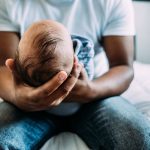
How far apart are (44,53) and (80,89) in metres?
0.17

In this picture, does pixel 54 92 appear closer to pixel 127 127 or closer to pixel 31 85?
pixel 31 85

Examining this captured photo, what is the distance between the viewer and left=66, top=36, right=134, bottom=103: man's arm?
36.0 inches

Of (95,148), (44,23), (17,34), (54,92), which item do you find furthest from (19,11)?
(95,148)

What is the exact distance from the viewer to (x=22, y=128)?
0.89m

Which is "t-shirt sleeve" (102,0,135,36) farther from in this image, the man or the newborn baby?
the newborn baby

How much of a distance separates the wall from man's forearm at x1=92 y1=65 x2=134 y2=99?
2.28 ft

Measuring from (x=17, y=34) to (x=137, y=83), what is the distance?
0.53m

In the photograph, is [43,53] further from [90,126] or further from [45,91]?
[90,126]

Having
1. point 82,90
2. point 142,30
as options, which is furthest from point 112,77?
point 142,30

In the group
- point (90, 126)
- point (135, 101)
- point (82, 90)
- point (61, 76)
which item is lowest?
point (135, 101)

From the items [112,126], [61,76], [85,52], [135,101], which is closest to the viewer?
[61,76]

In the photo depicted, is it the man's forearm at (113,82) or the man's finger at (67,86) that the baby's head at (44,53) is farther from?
the man's forearm at (113,82)

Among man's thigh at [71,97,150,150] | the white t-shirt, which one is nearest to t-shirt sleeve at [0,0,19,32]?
the white t-shirt

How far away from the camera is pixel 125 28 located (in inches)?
42.4
